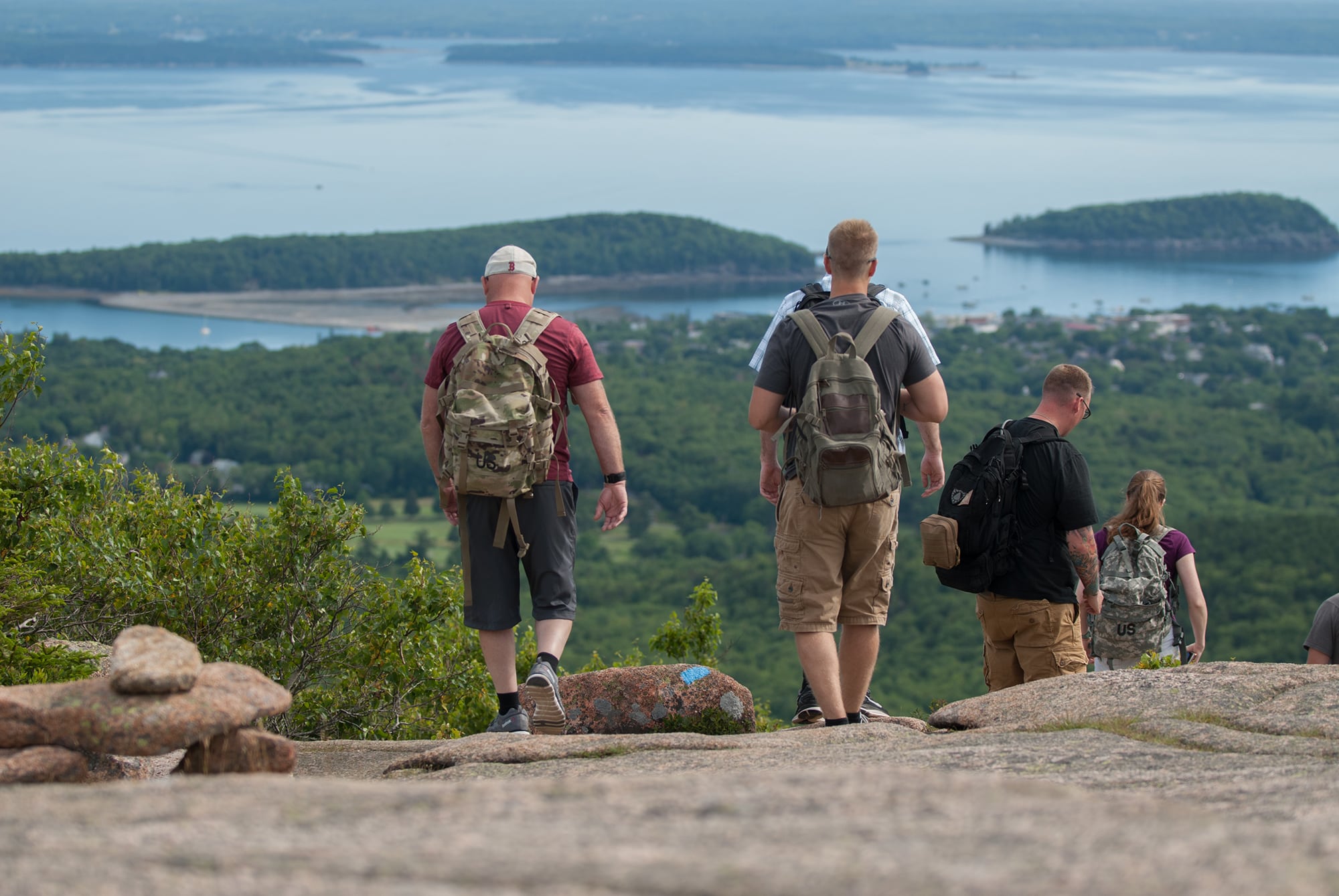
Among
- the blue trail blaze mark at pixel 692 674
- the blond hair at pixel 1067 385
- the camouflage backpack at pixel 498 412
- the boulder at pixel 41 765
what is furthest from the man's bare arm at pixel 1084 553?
the boulder at pixel 41 765

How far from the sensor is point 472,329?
15.0 ft

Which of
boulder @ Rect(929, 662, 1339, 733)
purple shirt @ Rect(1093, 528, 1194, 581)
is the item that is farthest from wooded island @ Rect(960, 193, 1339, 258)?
boulder @ Rect(929, 662, 1339, 733)

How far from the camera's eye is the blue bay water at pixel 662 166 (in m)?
97.3

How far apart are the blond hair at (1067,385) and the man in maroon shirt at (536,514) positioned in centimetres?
167

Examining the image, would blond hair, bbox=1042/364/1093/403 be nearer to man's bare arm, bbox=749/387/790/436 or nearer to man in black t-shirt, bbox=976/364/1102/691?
man in black t-shirt, bbox=976/364/1102/691

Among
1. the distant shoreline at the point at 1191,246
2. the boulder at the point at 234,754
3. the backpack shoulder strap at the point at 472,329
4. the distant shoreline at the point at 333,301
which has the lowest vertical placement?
the distant shoreline at the point at 333,301

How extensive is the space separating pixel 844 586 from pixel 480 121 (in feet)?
524

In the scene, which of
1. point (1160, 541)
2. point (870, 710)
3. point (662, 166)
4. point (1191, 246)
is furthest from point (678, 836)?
point (662, 166)

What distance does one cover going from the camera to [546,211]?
108 m

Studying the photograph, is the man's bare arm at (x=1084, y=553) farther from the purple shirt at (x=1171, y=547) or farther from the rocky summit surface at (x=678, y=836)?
the rocky summit surface at (x=678, y=836)

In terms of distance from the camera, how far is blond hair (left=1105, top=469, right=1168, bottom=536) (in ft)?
18.4

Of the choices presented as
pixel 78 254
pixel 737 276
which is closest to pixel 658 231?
pixel 737 276

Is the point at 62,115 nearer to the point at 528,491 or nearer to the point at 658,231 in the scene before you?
the point at 658,231

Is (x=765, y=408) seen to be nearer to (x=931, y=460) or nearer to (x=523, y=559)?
(x=931, y=460)
